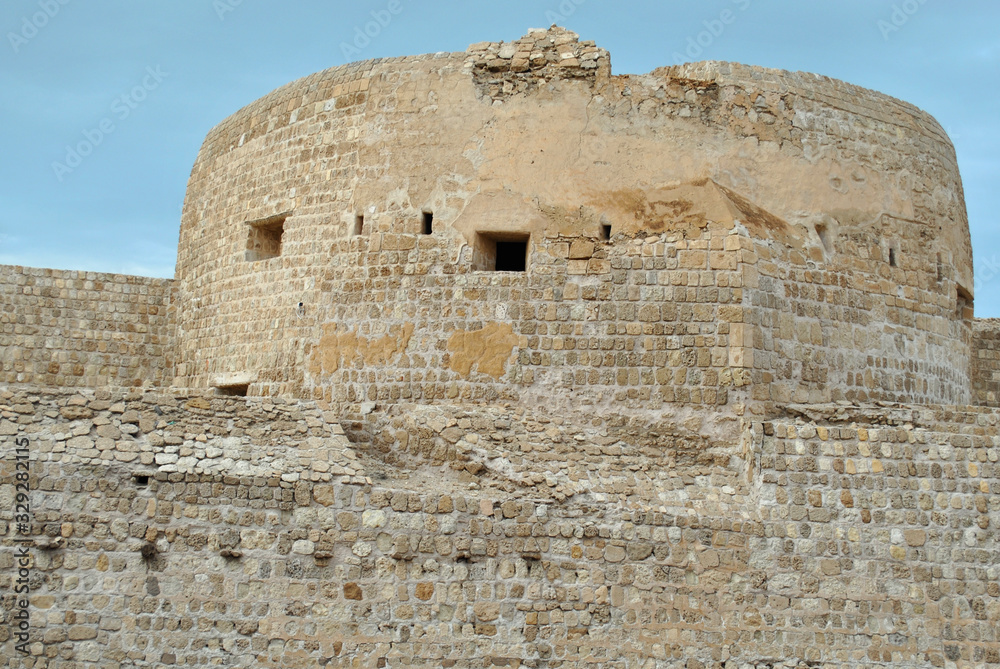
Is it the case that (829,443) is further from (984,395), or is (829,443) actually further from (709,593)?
(984,395)

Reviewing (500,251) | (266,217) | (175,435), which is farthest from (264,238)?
(175,435)

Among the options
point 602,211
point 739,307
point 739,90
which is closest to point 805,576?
point 739,307

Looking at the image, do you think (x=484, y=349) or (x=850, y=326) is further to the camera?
(x=850, y=326)

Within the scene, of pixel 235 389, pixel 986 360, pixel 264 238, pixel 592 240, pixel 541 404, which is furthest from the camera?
pixel 986 360

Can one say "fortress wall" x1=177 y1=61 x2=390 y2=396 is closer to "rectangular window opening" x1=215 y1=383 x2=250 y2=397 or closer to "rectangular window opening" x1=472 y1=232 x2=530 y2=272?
"rectangular window opening" x1=215 y1=383 x2=250 y2=397

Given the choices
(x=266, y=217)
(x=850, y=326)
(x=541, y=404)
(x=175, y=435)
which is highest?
(x=266, y=217)

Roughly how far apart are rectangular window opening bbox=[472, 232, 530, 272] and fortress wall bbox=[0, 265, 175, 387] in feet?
14.9

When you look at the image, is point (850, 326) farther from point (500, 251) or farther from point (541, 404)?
point (500, 251)

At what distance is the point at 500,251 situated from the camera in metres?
9.68

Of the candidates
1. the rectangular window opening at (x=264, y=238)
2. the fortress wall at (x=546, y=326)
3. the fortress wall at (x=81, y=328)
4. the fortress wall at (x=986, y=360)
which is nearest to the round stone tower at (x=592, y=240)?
the fortress wall at (x=546, y=326)

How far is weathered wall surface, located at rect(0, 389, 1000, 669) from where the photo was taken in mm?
6977

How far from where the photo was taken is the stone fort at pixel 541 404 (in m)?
7.05

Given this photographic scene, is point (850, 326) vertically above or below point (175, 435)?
above

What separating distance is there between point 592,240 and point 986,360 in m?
7.13
